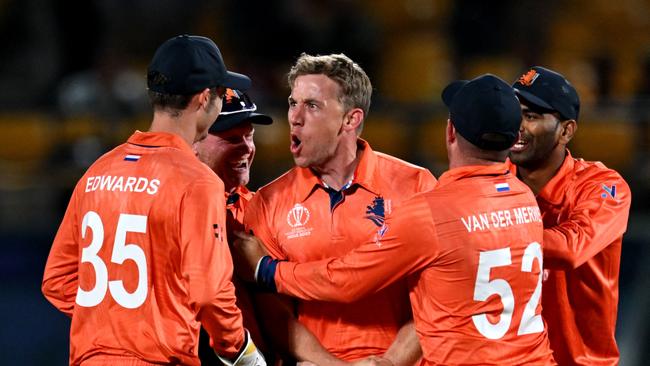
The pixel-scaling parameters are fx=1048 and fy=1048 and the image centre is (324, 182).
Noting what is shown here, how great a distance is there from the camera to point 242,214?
179 inches

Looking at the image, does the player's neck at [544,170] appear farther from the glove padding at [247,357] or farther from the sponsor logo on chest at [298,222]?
the glove padding at [247,357]

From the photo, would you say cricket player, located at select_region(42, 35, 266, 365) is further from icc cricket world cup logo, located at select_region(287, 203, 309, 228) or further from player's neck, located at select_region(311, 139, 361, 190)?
player's neck, located at select_region(311, 139, 361, 190)

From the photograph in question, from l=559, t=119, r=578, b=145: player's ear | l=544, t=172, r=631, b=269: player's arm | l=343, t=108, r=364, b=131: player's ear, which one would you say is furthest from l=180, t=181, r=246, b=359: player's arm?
l=559, t=119, r=578, b=145: player's ear

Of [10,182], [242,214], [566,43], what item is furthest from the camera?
[566,43]

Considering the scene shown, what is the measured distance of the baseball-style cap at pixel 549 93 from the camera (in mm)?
4426

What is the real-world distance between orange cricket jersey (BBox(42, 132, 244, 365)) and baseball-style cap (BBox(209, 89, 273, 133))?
0.58 m

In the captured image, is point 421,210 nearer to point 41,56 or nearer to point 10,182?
point 10,182

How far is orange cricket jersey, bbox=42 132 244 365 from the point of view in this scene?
3.72 meters

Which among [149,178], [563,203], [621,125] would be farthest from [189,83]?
[621,125]


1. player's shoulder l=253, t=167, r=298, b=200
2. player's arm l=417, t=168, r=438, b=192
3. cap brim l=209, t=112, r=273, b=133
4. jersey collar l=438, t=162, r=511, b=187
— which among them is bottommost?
player's arm l=417, t=168, r=438, b=192

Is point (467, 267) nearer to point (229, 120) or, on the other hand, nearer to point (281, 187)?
point (281, 187)

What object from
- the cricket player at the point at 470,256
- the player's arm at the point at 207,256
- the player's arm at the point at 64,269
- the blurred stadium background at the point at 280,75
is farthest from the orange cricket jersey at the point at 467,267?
the blurred stadium background at the point at 280,75

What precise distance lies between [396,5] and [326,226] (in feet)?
23.7

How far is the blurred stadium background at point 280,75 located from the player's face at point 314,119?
154 inches
